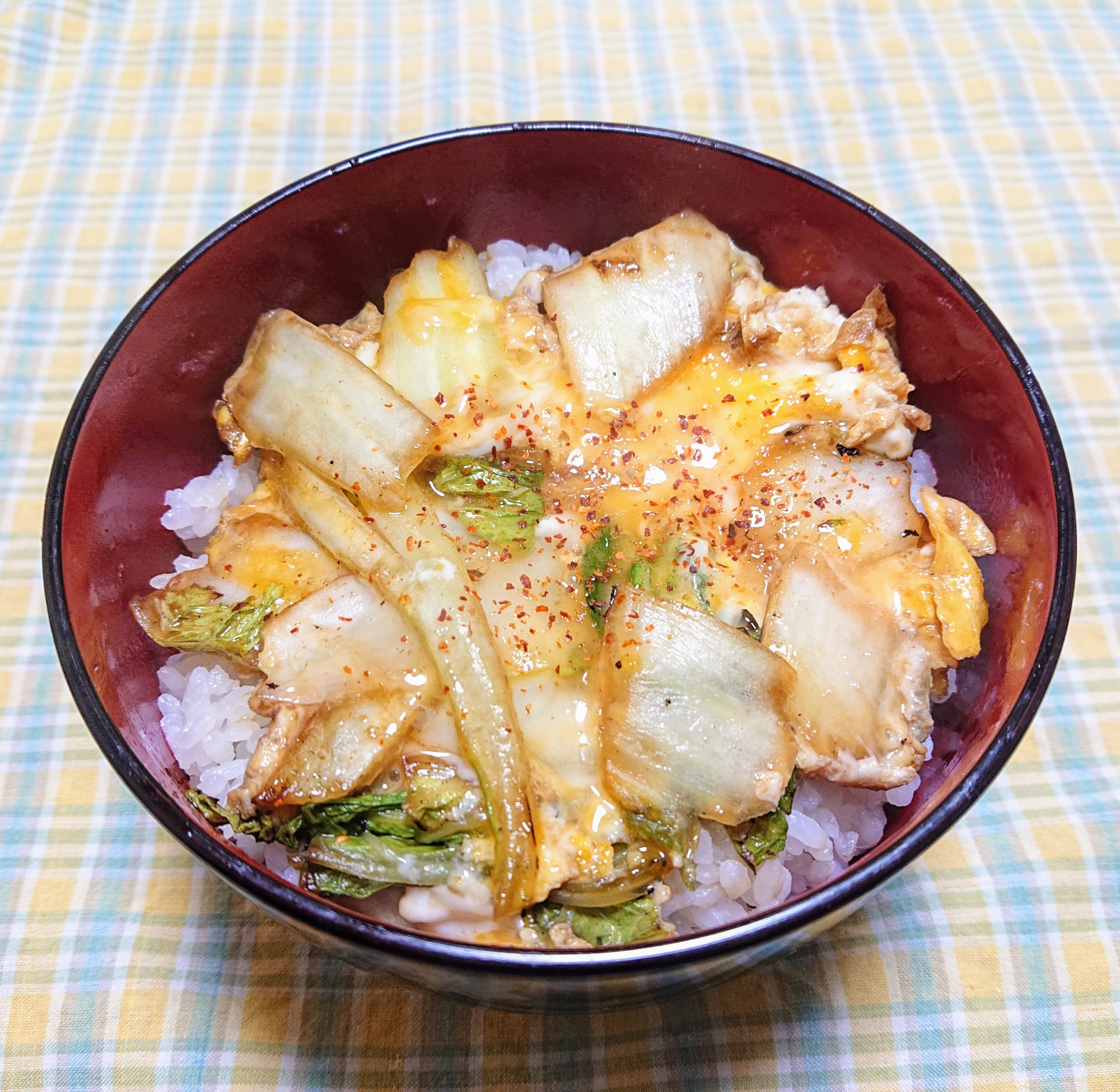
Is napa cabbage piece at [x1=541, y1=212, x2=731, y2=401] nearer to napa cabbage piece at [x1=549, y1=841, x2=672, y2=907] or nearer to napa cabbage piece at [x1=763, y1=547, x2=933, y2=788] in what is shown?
napa cabbage piece at [x1=763, y1=547, x2=933, y2=788]

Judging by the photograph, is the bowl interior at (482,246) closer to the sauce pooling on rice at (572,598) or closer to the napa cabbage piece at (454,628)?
the sauce pooling on rice at (572,598)

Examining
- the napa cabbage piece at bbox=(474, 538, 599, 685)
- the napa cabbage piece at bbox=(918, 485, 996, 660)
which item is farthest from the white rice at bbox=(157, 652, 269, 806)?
the napa cabbage piece at bbox=(918, 485, 996, 660)

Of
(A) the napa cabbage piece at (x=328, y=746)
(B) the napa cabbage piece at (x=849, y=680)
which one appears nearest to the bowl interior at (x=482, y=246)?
(B) the napa cabbage piece at (x=849, y=680)

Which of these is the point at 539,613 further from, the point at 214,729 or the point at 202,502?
the point at 202,502

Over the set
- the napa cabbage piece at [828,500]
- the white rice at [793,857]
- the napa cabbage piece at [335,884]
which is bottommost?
the white rice at [793,857]

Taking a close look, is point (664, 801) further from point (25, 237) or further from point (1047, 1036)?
point (25, 237)

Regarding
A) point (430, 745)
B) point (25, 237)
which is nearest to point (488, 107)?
point (25, 237)
